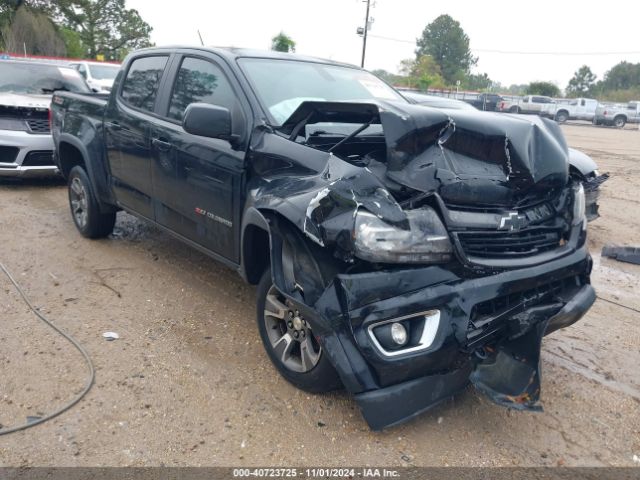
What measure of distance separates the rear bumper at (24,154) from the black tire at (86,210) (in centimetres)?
223

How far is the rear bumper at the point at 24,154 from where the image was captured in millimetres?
7480

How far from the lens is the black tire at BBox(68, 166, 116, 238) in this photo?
5.46 m

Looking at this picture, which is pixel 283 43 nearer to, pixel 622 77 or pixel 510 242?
pixel 510 242

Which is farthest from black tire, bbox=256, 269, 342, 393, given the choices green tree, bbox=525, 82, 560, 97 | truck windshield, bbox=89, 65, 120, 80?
green tree, bbox=525, 82, 560, 97

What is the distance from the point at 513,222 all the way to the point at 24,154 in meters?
6.96

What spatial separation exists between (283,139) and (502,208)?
128 centimetres

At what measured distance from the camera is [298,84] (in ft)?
12.8

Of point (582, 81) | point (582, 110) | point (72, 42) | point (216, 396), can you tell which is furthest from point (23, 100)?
point (582, 81)

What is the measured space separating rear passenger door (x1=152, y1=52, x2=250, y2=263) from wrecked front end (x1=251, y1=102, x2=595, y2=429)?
0.46 m

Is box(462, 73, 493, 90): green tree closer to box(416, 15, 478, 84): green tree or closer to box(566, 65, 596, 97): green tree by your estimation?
box(416, 15, 478, 84): green tree

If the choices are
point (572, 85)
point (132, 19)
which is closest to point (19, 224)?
point (132, 19)

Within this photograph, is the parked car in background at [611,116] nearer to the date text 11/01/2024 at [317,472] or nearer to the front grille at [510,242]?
the front grille at [510,242]

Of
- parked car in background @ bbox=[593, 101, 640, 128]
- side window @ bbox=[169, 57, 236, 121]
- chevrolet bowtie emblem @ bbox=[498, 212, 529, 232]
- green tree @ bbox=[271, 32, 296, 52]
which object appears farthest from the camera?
parked car in background @ bbox=[593, 101, 640, 128]

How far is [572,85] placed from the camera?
84000 mm
